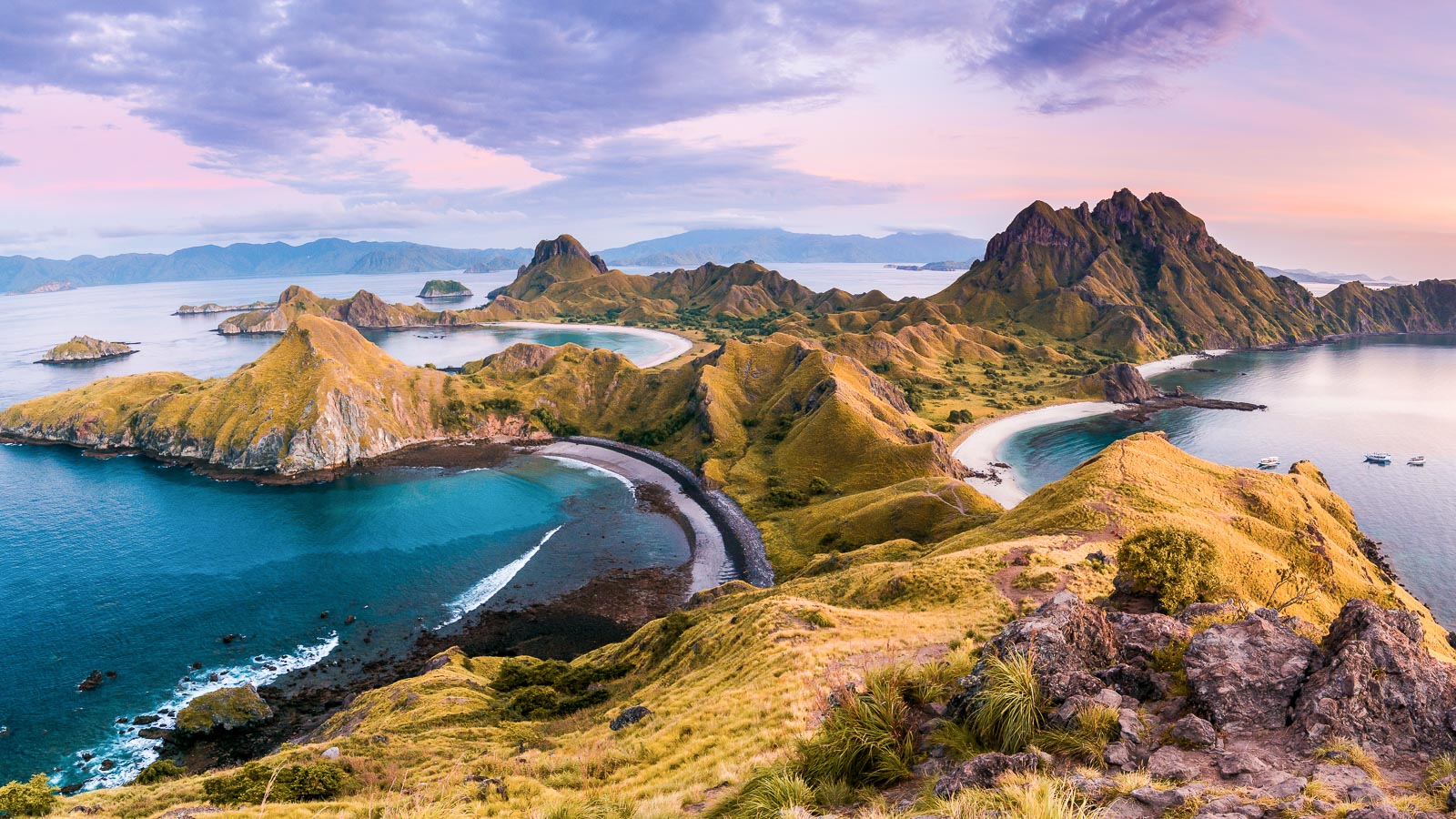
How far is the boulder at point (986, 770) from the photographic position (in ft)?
40.6

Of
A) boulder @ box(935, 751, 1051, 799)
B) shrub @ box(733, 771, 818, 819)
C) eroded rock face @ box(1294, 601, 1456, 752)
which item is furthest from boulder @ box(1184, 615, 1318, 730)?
shrub @ box(733, 771, 818, 819)

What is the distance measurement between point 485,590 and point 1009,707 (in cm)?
8801

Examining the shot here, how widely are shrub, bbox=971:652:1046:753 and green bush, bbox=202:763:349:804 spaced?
30.7 meters

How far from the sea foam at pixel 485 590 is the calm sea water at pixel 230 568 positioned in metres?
0.34

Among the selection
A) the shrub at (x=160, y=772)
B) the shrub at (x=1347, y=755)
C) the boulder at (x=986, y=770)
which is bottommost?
the shrub at (x=160, y=772)

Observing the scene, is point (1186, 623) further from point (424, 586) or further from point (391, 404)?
point (391, 404)

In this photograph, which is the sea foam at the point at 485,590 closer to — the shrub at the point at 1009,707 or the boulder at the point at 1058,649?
the boulder at the point at 1058,649

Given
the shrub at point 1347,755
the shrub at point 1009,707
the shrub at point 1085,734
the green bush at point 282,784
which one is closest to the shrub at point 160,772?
the green bush at point 282,784

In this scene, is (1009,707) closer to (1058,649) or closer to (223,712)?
(1058,649)

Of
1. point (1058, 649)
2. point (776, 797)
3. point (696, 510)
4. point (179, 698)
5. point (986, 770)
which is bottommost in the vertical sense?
point (179, 698)

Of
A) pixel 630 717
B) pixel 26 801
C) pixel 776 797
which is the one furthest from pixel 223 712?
pixel 776 797

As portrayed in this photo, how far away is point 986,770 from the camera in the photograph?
1271 cm

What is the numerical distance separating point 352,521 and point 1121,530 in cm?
12148

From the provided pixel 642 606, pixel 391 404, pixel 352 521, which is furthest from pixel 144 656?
pixel 391 404
